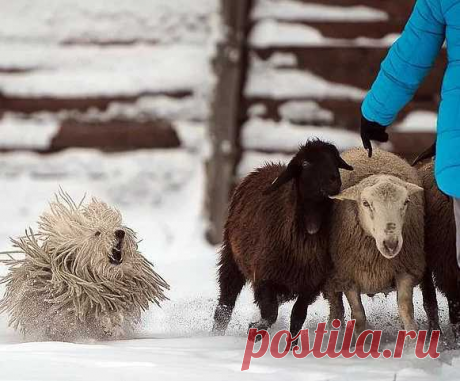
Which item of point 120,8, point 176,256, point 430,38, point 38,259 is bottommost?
point 176,256

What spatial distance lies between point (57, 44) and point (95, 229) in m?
4.35

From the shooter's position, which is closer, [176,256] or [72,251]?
[72,251]

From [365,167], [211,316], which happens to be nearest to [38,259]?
[211,316]

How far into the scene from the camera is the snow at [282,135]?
842cm

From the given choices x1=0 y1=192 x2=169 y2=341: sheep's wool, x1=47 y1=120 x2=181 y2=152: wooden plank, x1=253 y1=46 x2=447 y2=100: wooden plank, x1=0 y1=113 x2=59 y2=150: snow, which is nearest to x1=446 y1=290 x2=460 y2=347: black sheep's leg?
x1=0 y1=192 x2=169 y2=341: sheep's wool

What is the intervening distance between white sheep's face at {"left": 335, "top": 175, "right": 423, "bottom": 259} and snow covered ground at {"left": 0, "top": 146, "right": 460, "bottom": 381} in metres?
0.50

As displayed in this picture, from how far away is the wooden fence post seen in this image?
328 inches

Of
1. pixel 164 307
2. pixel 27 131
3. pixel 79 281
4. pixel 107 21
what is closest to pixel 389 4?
pixel 107 21

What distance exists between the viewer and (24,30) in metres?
8.94

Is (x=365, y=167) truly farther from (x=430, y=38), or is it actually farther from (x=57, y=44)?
(x=57, y=44)

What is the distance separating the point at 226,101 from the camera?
332 inches

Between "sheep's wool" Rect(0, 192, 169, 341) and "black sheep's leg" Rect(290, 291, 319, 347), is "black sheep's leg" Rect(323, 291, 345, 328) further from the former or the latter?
"sheep's wool" Rect(0, 192, 169, 341)

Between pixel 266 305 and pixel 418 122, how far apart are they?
421cm

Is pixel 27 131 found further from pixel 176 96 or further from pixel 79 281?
pixel 79 281
